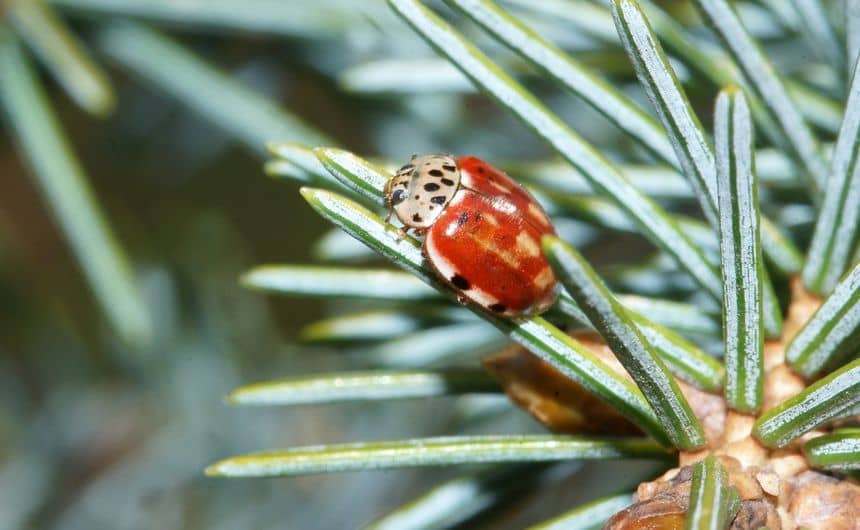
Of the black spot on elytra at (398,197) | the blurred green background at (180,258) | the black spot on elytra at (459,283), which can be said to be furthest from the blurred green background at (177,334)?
the black spot on elytra at (459,283)

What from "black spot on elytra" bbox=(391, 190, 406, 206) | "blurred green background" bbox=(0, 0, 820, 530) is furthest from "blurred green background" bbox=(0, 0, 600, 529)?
"black spot on elytra" bbox=(391, 190, 406, 206)

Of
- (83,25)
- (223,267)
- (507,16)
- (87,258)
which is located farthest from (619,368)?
(223,267)

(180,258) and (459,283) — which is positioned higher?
(459,283)

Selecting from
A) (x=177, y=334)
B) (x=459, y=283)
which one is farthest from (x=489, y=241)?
(x=177, y=334)

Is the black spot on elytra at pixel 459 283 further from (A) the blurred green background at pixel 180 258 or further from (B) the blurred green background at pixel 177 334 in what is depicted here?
(B) the blurred green background at pixel 177 334

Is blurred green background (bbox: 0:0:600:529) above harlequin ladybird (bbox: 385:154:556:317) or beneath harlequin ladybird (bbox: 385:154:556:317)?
beneath

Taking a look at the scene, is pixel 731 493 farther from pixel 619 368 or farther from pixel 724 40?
pixel 724 40

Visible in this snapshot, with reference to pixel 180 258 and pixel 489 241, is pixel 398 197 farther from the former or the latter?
pixel 180 258

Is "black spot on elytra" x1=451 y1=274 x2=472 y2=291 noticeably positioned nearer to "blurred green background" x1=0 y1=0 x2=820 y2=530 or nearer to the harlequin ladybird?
the harlequin ladybird
